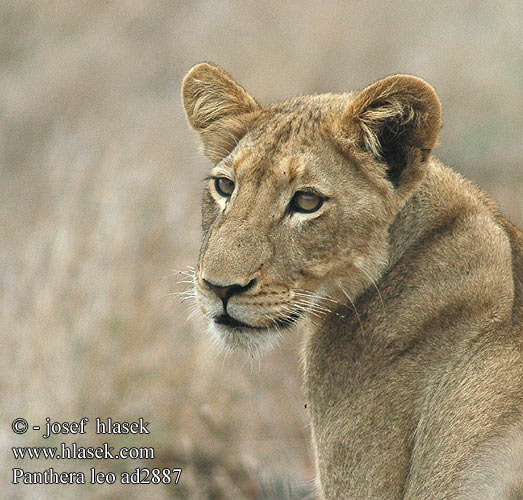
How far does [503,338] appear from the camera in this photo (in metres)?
4.35

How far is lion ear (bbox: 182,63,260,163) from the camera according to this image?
530cm

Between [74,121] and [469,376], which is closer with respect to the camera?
[469,376]

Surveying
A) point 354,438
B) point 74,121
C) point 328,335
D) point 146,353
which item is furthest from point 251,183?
point 74,121

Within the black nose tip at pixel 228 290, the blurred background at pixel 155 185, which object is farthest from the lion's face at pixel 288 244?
the blurred background at pixel 155 185

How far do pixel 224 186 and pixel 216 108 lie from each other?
2.08 ft

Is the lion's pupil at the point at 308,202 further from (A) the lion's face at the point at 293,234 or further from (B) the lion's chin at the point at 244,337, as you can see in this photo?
(B) the lion's chin at the point at 244,337

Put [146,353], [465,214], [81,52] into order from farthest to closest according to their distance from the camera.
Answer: [81,52] < [146,353] < [465,214]

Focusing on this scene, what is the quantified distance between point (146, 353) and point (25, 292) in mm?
1318

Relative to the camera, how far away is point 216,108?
5434 millimetres

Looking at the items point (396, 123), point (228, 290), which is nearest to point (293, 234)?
point (228, 290)

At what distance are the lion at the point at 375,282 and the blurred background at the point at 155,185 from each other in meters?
0.67

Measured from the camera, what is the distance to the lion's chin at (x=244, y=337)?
4.62 m

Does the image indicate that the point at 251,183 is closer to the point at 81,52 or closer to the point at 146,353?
the point at 146,353

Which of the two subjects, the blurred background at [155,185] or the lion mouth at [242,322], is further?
the blurred background at [155,185]
